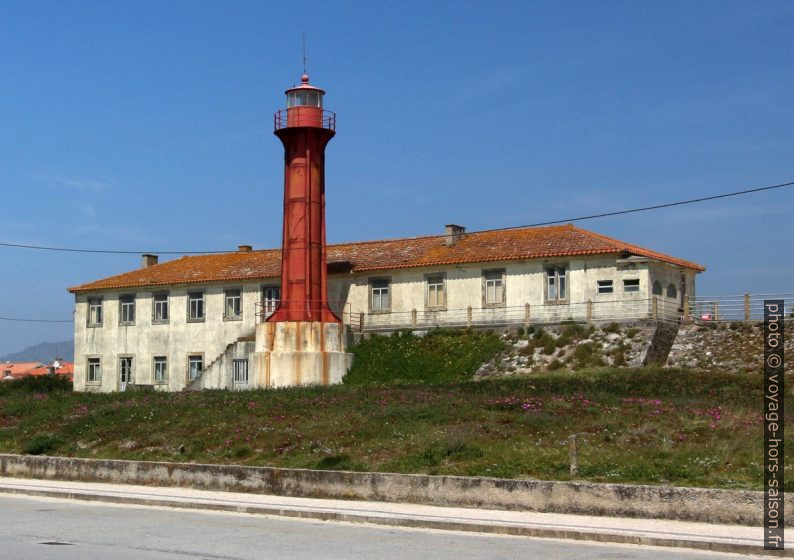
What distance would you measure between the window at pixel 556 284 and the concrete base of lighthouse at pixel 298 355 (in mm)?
9262

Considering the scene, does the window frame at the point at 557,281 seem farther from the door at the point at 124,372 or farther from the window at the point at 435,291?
the door at the point at 124,372

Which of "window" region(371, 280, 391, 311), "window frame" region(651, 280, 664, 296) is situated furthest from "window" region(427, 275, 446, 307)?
"window frame" region(651, 280, 664, 296)

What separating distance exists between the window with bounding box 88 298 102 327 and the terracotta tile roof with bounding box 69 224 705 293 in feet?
2.39

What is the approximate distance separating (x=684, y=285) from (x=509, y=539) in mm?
35389

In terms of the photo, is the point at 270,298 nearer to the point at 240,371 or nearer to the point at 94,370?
the point at 240,371

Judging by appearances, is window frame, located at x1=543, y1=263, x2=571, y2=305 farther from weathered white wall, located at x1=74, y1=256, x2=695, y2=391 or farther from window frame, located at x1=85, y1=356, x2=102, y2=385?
window frame, located at x1=85, y1=356, x2=102, y2=385

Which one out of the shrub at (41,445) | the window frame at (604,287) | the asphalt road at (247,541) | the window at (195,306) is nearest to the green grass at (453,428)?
the shrub at (41,445)

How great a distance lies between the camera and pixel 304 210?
45.3 metres

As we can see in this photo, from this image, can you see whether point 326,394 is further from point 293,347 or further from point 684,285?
point 684,285

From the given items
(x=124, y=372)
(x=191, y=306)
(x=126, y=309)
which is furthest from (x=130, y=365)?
(x=191, y=306)

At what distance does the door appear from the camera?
5506 cm

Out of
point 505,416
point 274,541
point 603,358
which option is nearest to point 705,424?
point 505,416

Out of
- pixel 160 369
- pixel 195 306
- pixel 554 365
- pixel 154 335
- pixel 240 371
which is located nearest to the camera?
pixel 554 365

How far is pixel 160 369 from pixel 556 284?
21.6 metres
